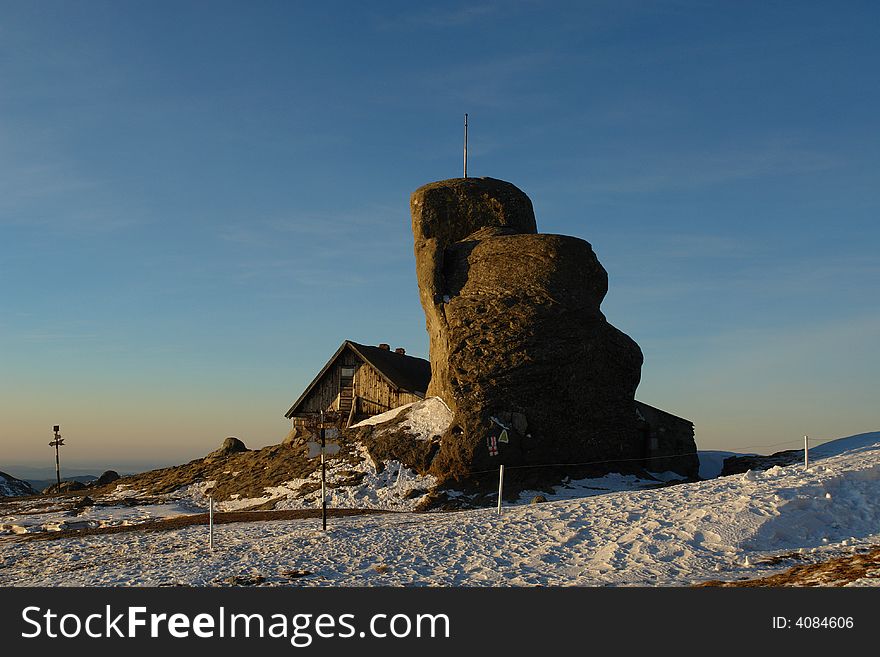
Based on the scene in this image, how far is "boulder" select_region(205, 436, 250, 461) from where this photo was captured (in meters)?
42.6

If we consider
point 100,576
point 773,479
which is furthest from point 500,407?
point 100,576

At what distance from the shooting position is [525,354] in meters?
29.2

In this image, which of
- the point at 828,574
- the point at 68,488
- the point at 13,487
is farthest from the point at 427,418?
the point at 13,487

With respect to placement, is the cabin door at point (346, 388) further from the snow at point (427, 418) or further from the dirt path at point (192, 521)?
the dirt path at point (192, 521)

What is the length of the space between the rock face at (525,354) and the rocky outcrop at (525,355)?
41 millimetres

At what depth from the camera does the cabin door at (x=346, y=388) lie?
134 feet

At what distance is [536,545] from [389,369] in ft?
80.8

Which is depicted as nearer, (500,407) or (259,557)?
(259,557)

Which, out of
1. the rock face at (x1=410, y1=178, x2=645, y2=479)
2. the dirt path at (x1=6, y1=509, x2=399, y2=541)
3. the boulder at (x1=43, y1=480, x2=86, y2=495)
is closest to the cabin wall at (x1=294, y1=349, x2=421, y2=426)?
the rock face at (x1=410, y1=178, x2=645, y2=479)

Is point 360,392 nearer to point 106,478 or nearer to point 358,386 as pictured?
point 358,386

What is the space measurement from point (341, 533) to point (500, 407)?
36.7ft

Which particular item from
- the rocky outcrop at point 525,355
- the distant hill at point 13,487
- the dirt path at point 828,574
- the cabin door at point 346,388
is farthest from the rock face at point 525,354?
the distant hill at point 13,487
